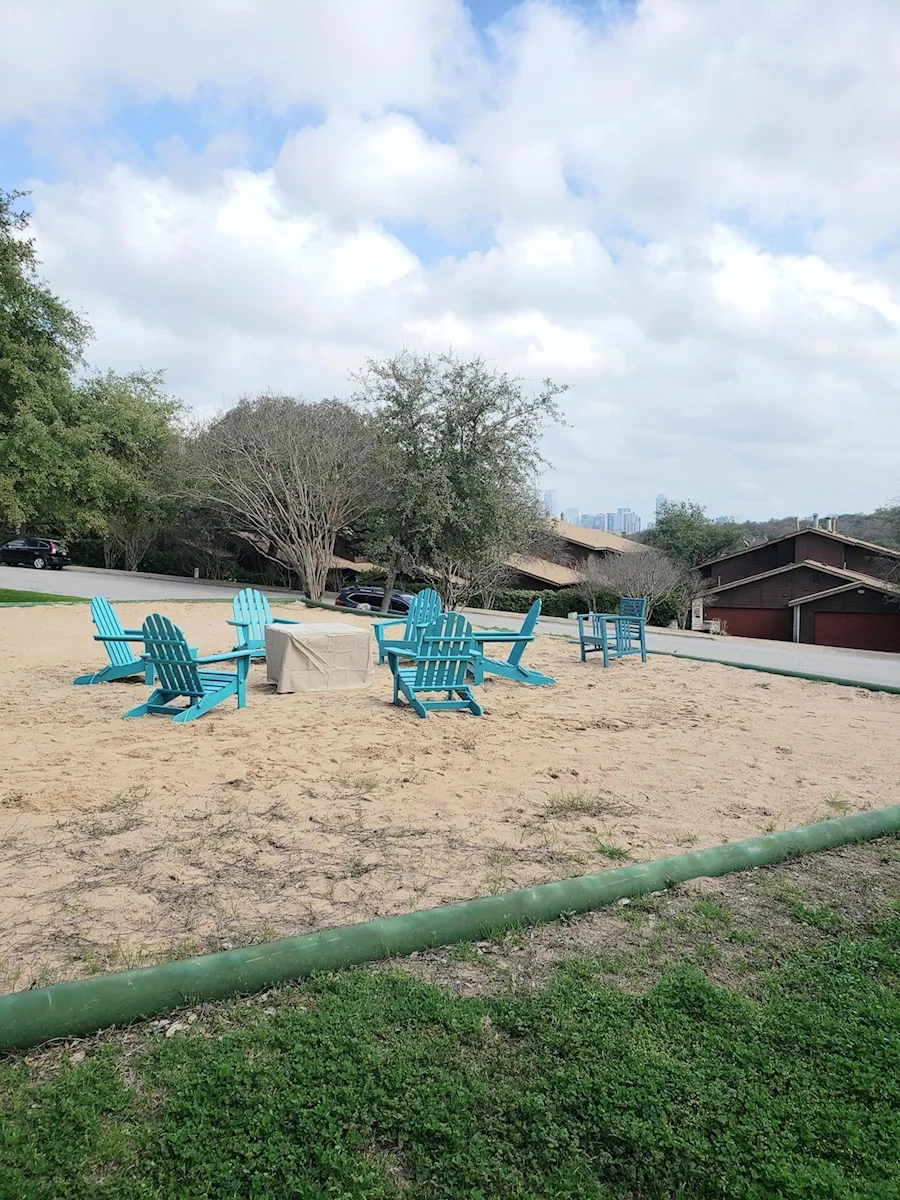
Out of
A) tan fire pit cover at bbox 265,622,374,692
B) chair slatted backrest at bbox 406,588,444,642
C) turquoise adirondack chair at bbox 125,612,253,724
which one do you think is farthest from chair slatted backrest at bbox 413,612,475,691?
chair slatted backrest at bbox 406,588,444,642

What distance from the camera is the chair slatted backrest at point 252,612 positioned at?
10422 mm

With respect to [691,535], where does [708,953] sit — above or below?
below

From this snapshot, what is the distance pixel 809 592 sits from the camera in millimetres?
39969

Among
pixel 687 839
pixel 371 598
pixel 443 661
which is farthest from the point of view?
pixel 371 598

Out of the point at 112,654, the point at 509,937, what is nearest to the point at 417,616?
the point at 112,654

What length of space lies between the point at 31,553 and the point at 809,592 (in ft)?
123

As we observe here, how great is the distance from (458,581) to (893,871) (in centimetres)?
2773

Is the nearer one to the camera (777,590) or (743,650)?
(743,650)

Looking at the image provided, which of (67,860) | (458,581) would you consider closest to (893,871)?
(67,860)

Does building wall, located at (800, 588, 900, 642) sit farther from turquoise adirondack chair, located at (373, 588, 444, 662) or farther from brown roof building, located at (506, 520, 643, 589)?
turquoise adirondack chair, located at (373, 588, 444, 662)

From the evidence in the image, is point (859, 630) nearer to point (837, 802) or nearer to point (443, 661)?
point (443, 661)

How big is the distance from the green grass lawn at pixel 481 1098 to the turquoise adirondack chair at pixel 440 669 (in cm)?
479

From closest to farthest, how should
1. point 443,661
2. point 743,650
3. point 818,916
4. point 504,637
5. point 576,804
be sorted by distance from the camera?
point 818,916 < point 576,804 < point 443,661 < point 504,637 < point 743,650

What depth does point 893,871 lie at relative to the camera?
12.3 feet
